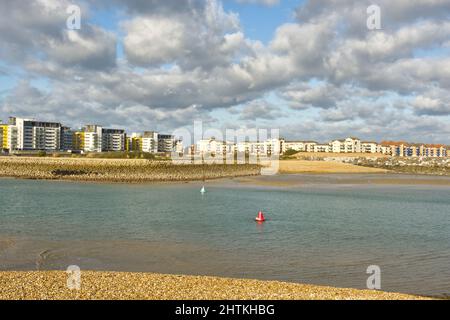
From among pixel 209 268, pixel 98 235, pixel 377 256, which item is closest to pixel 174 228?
pixel 98 235

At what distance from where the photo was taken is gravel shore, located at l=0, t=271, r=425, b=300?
38.6 ft

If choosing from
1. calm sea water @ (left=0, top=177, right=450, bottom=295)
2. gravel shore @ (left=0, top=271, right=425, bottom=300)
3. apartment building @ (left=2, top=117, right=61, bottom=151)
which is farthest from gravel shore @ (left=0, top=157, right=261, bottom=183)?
apartment building @ (left=2, top=117, right=61, bottom=151)

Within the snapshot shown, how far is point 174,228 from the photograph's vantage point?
2766 centimetres

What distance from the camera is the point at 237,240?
23.5 m

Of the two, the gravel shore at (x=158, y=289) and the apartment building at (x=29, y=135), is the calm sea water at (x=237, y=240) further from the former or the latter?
the apartment building at (x=29, y=135)

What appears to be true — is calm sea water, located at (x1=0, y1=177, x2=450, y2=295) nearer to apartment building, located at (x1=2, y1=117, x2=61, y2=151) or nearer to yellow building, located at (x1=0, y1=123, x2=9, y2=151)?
apartment building, located at (x1=2, y1=117, x2=61, y2=151)

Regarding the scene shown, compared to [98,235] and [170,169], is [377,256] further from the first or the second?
[170,169]

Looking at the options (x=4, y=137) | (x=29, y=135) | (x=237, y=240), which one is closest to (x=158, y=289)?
(x=237, y=240)

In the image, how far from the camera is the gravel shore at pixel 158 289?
1176 centimetres

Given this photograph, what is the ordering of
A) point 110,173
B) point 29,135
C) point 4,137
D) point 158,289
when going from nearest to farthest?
point 158,289, point 110,173, point 4,137, point 29,135

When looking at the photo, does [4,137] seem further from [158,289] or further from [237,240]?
[158,289]

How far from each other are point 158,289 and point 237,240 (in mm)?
11261

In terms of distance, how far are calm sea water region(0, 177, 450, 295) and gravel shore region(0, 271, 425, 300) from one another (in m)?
2.44
